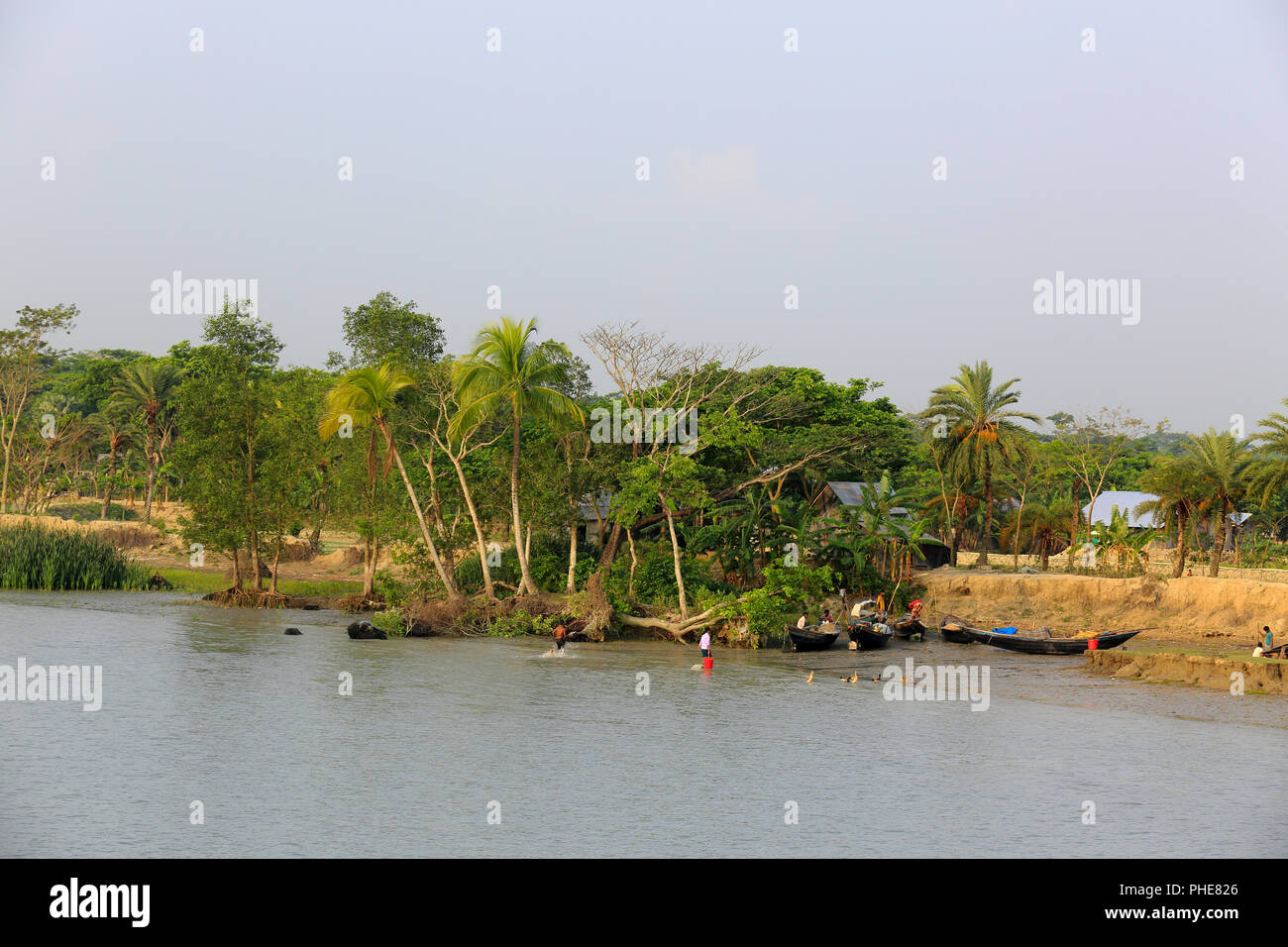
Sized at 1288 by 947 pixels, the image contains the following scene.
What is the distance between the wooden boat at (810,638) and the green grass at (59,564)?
99.7 feet

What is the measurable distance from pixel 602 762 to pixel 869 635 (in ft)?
65.4

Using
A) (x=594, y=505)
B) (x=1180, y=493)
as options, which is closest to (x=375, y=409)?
(x=594, y=505)

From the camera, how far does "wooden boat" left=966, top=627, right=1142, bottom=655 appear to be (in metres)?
35.8

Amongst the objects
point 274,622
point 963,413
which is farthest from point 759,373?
point 274,622

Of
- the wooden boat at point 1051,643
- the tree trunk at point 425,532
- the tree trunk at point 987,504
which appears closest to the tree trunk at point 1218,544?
the wooden boat at point 1051,643

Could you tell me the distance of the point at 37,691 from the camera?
25984 mm

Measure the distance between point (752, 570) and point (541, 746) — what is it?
2268cm

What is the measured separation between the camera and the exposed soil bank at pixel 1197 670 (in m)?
29.7

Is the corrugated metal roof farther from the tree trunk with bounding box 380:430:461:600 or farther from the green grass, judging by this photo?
the green grass

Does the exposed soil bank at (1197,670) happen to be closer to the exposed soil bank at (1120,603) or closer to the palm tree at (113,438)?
the exposed soil bank at (1120,603)

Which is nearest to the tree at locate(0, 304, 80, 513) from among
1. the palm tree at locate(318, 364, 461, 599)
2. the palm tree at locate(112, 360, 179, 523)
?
the palm tree at locate(112, 360, 179, 523)

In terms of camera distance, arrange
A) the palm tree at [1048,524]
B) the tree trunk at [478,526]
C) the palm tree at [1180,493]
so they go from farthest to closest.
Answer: the palm tree at [1048,524] < the palm tree at [1180,493] < the tree trunk at [478,526]
